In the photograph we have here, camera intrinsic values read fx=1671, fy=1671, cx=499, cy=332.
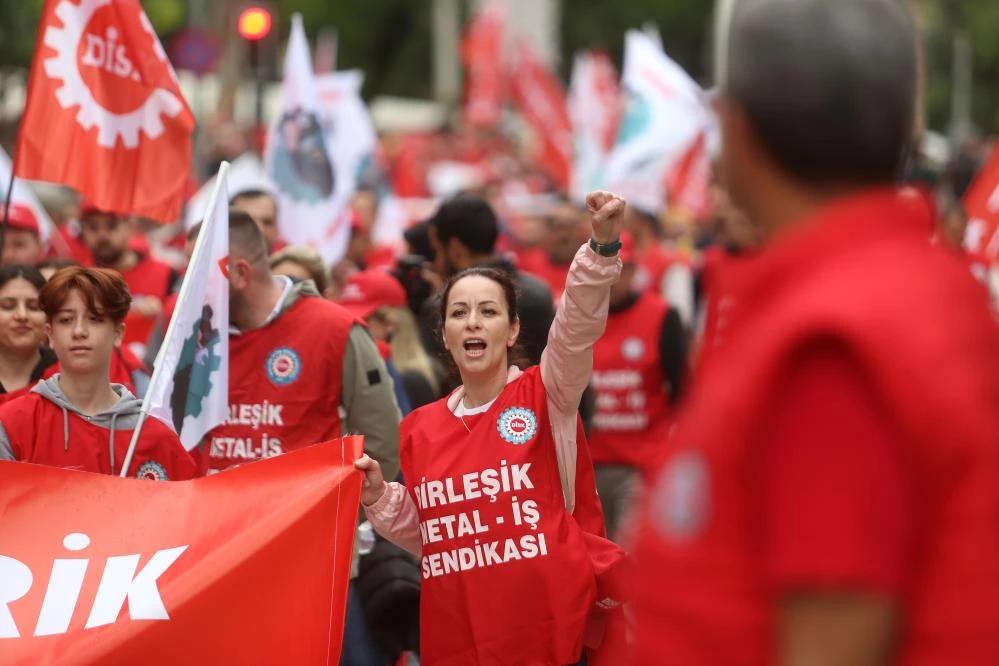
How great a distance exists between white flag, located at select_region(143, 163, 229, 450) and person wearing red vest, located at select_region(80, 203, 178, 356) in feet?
9.68

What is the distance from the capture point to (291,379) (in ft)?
20.2

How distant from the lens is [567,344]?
4766 millimetres

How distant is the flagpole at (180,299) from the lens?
495cm

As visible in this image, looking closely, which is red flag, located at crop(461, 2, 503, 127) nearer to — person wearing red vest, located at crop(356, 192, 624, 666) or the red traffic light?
the red traffic light

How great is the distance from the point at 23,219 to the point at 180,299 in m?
4.00

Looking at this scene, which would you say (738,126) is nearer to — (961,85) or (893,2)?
(893,2)

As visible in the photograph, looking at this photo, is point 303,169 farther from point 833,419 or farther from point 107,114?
point 833,419

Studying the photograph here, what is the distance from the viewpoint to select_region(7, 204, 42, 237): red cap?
8.88 meters

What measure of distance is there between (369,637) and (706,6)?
60.1m

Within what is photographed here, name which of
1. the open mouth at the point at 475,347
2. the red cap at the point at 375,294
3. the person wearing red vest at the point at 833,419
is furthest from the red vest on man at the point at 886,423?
the red cap at the point at 375,294

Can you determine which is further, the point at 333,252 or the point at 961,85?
the point at 961,85

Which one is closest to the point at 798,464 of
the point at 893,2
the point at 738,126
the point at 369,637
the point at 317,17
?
the point at 738,126

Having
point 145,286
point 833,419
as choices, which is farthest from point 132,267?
point 833,419

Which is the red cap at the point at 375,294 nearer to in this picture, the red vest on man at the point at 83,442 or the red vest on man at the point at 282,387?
the red vest on man at the point at 282,387
